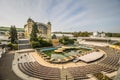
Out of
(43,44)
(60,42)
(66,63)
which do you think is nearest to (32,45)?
(43,44)

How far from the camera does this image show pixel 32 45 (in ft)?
95.6

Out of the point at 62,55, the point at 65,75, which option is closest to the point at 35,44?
the point at 62,55

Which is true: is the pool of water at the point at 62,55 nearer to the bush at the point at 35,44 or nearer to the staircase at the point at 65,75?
the bush at the point at 35,44

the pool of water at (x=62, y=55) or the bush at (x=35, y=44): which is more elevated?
the bush at (x=35, y=44)

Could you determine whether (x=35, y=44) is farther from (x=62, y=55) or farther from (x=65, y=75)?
(x=65, y=75)

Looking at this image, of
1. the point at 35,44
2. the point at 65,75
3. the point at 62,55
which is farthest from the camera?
the point at 35,44

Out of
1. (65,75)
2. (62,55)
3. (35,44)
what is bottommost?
(65,75)

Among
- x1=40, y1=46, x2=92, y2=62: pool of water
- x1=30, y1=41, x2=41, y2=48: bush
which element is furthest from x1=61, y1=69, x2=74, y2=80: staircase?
x1=30, y1=41, x2=41, y2=48: bush

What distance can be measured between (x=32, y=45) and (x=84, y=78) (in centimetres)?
2027

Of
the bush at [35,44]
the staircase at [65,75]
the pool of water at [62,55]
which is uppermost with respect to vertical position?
the bush at [35,44]

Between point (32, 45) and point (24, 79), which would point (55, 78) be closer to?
point (24, 79)

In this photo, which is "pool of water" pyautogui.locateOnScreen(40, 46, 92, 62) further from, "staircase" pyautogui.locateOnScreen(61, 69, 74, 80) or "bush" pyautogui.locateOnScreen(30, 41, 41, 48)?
"staircase" pyautogui.locateOnScreen(61, 69, 74, 80)

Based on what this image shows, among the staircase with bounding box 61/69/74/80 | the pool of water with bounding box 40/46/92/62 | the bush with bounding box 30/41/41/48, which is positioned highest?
the bush with bounding box 30/41/41/48

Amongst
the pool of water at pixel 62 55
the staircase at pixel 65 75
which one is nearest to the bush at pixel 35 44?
the pool of water at pixel 62 55
